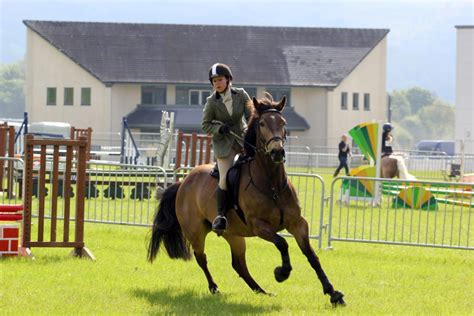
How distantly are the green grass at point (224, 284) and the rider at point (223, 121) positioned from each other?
99 centimetres

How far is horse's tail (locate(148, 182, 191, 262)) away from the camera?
13383 millimetres

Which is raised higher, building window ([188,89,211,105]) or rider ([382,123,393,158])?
building window ([188,89,211,105])

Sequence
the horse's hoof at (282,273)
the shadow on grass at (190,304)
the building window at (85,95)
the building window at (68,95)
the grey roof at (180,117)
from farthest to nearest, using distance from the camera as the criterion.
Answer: the building window at (68,95) < the building window at (85,95) < the grey roof at (180,117) < the horse's hoof at (282,273) < the shadow on grass at (190,304)

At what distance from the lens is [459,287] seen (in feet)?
43.0

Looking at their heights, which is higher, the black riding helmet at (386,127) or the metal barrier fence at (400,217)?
the black riding helmet at (386,127)

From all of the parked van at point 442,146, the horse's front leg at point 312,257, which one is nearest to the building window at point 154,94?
the parked van at point 442,146

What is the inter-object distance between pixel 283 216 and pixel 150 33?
73.2 meters

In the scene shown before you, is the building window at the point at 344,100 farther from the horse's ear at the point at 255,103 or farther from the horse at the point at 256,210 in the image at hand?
the horse's ear at the point at 255,103

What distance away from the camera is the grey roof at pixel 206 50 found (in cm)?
8006

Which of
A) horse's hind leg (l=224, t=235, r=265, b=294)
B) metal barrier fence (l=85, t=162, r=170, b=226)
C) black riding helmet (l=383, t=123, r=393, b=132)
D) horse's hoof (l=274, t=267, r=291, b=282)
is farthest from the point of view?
black riding helmet (l=383, t=123, r=393, b=132)

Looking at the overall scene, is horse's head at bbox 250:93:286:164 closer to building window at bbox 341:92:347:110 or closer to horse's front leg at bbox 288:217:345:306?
horse's front leg at bbox 288:217:345:306

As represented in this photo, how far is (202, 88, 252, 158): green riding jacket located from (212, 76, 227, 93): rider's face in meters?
0.12

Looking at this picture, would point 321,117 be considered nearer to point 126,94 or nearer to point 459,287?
point 126,94

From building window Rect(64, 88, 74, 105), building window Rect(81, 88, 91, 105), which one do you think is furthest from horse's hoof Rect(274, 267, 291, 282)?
building window Rect(64, 88, 74, 105)
